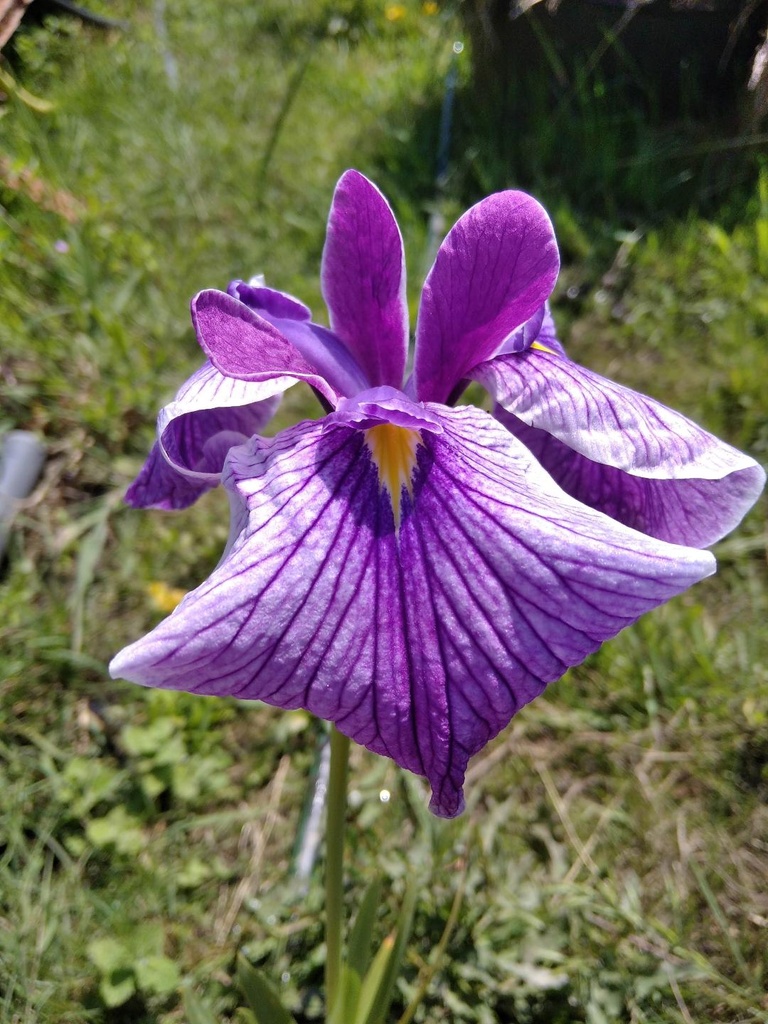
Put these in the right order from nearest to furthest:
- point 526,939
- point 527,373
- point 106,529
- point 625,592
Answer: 1. point 625,592
2. point 527,373
3. point 526,939
4. point 106,529

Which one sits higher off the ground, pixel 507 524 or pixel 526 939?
pixel 507 524

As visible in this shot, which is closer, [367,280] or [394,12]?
[367,280]

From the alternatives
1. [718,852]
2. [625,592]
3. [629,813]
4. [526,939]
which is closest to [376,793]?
[526,939]

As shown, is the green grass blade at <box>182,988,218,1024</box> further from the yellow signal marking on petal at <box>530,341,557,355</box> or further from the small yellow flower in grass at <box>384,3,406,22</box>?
the small yellow flower in grass at <box>384,3,406,22</box>

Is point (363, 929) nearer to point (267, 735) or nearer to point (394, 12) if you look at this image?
point (267, 735)

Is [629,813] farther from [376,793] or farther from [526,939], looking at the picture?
[376,793]

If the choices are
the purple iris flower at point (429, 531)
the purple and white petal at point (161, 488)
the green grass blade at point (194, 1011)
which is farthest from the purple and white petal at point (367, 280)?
the green grass blade at point (194, 1011)

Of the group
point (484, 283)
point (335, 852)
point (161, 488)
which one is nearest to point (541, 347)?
point (484, 283)
